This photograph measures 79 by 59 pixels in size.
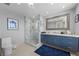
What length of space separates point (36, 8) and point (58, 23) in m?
0.36

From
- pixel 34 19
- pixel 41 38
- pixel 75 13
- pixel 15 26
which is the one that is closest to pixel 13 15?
pixel 15 26

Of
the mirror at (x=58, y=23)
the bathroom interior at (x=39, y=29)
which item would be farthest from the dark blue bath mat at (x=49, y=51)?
the mirror at (x=58, y=23)

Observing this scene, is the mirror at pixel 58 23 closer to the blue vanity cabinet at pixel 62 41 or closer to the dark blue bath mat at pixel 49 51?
the blue vanity cabinet at pixel 62 41

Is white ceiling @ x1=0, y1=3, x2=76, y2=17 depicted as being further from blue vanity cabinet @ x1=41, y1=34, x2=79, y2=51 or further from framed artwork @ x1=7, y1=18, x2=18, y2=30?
blue vanity cabinet @ x1=41, y1=34, x2=79, y2=51

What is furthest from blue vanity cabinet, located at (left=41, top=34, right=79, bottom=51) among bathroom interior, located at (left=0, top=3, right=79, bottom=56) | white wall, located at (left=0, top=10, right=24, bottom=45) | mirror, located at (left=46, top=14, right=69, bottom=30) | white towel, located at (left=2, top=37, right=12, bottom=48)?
white towel, located at (left=2, top=37, right=12, bottom=48)

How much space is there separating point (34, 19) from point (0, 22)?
0.46 meters

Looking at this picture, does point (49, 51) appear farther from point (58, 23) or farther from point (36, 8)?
point (36, 8)

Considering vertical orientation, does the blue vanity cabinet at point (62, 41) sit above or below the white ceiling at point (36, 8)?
below

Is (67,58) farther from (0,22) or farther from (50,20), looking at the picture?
(0,22)

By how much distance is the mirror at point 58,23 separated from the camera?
124 cm

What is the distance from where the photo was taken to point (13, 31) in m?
1.28

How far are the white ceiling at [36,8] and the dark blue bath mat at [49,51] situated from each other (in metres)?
0.47

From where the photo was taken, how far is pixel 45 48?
4.30 ft

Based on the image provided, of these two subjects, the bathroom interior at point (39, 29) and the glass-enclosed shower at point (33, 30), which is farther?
the glass-enclosed shower at point (33, 30)
